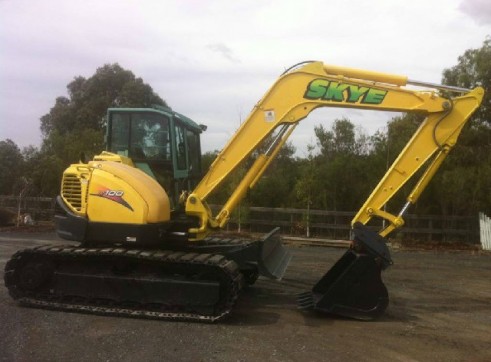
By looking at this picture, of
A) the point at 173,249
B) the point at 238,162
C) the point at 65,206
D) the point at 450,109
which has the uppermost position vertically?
the point at 450,109

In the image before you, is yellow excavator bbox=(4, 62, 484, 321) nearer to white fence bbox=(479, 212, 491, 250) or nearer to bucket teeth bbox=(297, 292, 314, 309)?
bucket teeth bbox=(297, 292, 314, 309)

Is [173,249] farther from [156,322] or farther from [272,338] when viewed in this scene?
[272,338]

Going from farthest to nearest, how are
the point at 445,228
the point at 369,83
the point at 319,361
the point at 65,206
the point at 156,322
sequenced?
the point at 445,228 < the point at 369,83 < the point at 65,206 < the point at 156,322 < the point at 319,361

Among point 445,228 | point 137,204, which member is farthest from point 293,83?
point 445,228

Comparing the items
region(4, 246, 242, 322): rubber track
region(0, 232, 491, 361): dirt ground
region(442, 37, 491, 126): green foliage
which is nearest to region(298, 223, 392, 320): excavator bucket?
region(0, 232, 491, 361): dirt ground

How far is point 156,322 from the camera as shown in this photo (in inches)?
265

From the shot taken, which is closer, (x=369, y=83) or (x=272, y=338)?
(x=272, y=338)

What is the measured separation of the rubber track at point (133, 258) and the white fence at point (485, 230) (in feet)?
45.5

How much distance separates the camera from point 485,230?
18375 millimetres

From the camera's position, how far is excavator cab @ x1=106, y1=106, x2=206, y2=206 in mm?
7953

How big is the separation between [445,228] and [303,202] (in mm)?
5471

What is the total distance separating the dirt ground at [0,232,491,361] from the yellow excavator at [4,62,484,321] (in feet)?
1.08

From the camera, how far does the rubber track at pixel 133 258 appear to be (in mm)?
6844

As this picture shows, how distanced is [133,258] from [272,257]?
2489 millimetres
